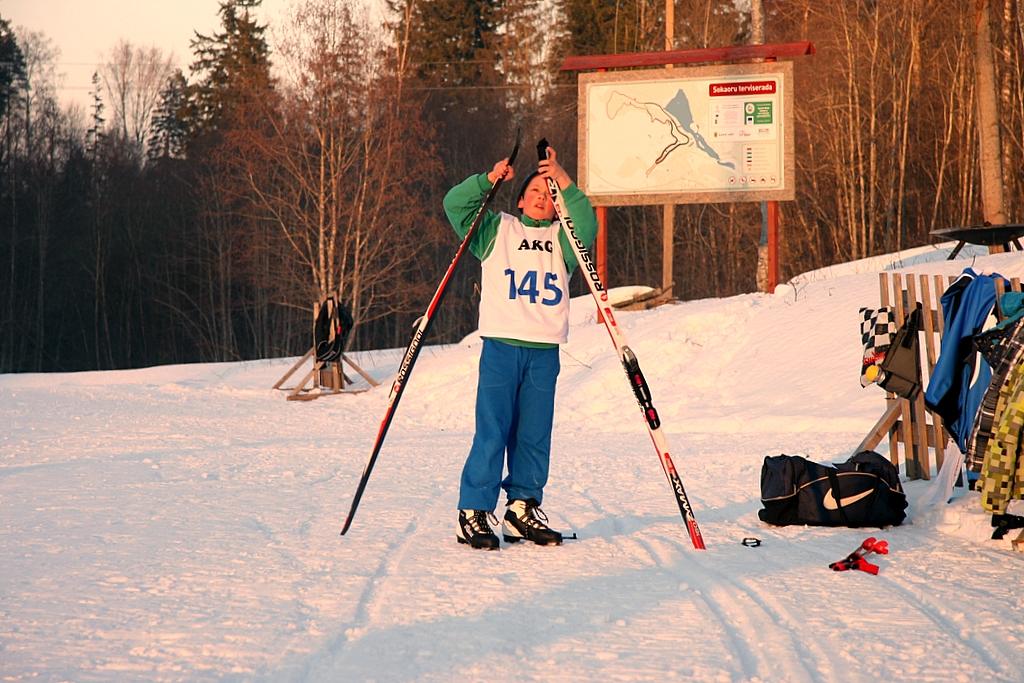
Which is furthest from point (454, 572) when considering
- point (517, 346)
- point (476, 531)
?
point (517, 346)

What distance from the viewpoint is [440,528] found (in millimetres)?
6309

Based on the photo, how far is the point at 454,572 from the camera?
5.08 metres

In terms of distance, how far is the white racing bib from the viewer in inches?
231

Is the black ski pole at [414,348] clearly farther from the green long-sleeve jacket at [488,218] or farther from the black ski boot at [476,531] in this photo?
the black ski boot at [476,531]

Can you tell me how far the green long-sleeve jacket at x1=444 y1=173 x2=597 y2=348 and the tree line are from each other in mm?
13464

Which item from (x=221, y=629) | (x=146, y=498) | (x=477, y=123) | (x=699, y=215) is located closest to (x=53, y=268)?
(x=477, y=123)

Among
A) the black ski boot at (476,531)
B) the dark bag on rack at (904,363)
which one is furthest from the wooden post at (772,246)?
the black ski boot at (476,531)

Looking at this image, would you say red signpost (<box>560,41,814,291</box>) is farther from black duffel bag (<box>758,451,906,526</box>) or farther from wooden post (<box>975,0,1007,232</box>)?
black duffel bag (<box>758,451,906,526</box>)

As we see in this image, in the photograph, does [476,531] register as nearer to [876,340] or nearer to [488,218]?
[488,218]

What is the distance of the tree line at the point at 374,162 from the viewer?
28547 millimetres

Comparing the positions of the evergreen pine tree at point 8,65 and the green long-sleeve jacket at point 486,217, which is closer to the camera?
the green long-sleeve jacket at point 486,217

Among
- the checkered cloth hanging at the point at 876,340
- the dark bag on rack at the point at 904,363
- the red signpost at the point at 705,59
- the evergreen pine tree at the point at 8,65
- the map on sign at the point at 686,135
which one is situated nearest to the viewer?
the dark bag on rack at the point at 904,363

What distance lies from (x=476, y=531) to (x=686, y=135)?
1252cm

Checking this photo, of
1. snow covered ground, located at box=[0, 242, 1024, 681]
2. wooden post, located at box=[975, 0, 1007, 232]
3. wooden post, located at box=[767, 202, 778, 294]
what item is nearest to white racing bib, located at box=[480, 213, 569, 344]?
snow covered ground, located at box=[0, 242, 1024, 681]
